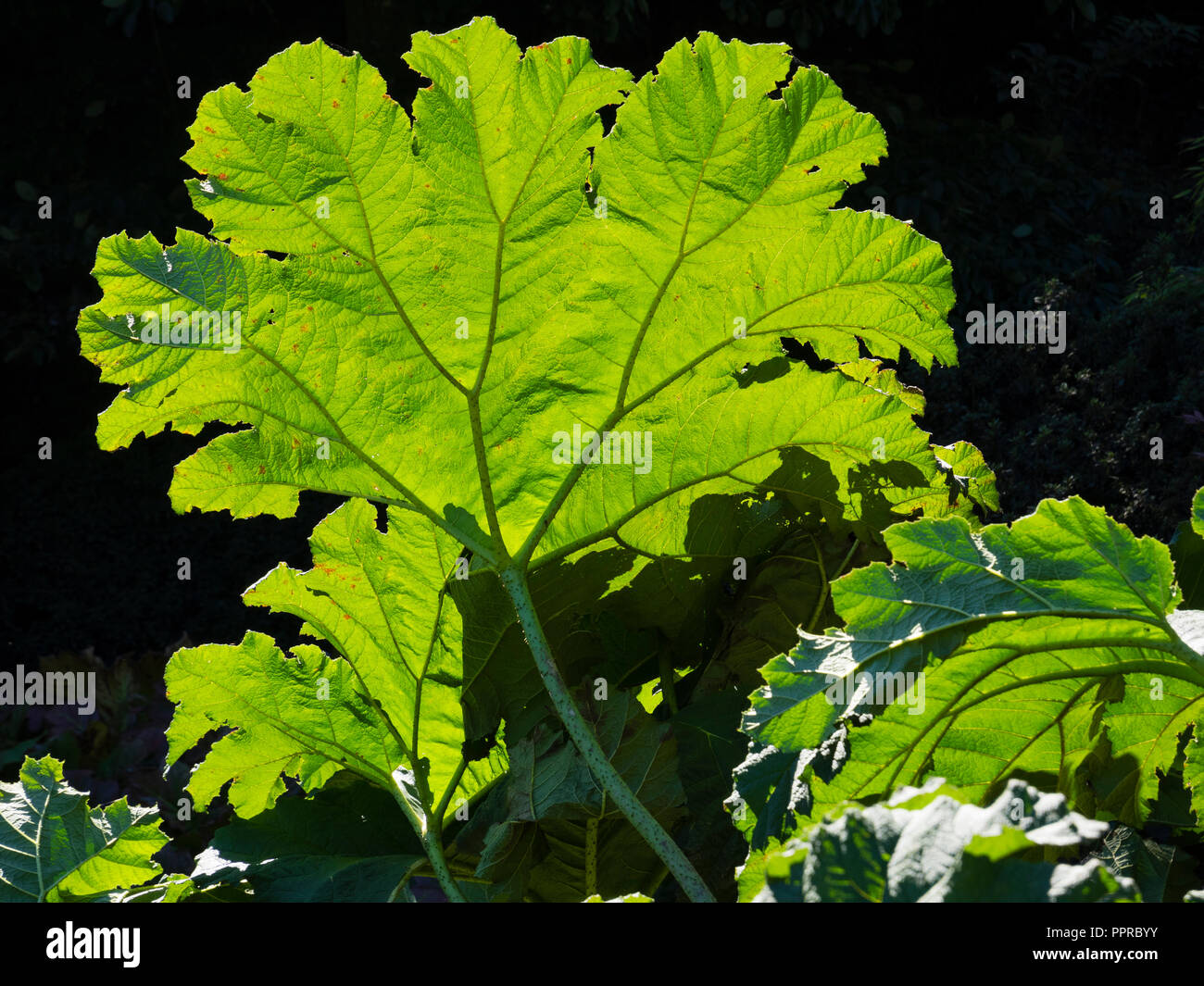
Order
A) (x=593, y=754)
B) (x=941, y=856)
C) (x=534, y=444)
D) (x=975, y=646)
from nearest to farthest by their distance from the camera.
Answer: (x=941, y=856), (x=975, y=646), (x=593, y=754), (x=534, y=444)

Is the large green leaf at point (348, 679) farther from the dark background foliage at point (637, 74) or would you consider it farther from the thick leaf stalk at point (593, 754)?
the dark background foliage at point (637, 74)

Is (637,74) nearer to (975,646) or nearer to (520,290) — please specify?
(520,290)

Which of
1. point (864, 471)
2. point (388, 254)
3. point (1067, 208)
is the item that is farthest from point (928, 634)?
point (1067, 208)

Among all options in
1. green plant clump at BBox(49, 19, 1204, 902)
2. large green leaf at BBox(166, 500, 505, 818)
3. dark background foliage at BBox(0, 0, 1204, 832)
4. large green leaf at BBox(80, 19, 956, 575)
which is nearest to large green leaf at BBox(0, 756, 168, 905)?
green plant clump at BBox(49, 19, 1204, 902)

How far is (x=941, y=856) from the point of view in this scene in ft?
2.09

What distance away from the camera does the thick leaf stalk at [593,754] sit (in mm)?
960

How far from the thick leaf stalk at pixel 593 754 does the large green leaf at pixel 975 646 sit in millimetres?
116

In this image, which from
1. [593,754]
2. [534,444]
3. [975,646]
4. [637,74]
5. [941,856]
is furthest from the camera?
[637,74]

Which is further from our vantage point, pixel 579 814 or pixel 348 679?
pixel 348 679

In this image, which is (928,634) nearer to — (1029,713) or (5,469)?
(1029,713)

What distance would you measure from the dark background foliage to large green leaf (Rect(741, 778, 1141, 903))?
4.64 meters

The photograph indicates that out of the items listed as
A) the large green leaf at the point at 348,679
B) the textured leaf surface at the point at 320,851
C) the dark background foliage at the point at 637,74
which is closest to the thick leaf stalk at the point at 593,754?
the large green leaf at the point at 348,679

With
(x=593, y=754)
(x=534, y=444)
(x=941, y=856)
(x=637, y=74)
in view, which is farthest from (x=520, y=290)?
(x=637, y=74)

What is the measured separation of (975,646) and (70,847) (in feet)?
2.65
